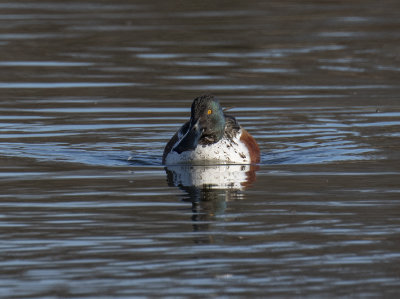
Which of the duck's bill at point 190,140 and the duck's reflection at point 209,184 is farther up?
the duck's bill at point 190,140

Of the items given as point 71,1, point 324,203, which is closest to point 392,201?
point 324,203

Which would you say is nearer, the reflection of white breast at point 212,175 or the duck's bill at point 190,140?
the reflection of white breast at point 212,175

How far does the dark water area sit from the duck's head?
0.28m

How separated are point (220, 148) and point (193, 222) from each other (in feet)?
10.6

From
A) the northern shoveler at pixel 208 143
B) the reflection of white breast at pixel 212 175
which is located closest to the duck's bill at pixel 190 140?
the northern shoveler at pixel 208 143

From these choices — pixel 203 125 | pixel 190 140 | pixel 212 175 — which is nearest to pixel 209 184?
pixel 212 175

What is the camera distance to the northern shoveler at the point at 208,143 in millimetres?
11180

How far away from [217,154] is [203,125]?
35cm

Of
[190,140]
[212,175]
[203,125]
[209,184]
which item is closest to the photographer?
[209,184]

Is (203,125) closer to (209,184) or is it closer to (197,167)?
(197,167)

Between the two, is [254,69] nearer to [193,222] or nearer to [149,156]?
[149,156]

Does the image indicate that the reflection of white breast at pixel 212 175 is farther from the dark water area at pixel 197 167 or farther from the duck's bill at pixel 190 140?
the duck's bill at pixel 190 140

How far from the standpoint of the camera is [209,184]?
33.3 feet

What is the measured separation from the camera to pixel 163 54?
18734 mm
